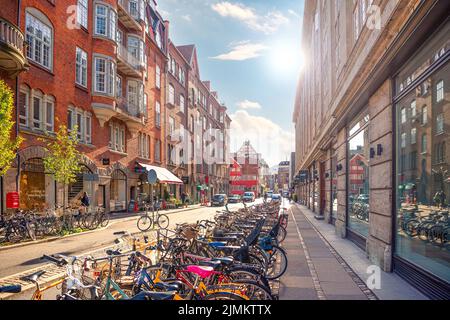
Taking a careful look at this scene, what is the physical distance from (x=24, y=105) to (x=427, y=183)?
17622 millimetres

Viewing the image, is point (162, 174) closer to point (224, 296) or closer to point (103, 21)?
point (103, 21)

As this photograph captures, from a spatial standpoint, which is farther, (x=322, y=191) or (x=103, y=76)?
(x=322, y=191)

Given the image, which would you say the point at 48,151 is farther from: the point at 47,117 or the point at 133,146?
the point at 133,146

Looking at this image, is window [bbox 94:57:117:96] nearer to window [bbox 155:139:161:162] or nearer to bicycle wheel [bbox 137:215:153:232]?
bicycle wheel [bbox 137:215:153:232]

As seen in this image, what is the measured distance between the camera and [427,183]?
639 cm

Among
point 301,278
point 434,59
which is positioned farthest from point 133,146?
point 434,59

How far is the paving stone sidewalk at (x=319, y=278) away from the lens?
6.27 m

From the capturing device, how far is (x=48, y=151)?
18500 mm

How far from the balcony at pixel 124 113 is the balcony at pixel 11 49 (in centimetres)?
780

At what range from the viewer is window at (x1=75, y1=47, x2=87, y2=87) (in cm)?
2288

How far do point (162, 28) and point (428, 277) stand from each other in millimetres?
37894

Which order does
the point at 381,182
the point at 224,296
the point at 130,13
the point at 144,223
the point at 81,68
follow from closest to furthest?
the point at 224,296
the point at 381,182
the point at 144,223
the point at 81,68
the point at 130,13

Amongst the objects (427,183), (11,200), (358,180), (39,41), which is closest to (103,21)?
(39,41)

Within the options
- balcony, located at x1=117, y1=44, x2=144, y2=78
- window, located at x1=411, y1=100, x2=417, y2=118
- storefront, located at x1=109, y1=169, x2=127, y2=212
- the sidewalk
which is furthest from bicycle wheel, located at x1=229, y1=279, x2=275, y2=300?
balcony, located at x1=117, y1=44, x2=144, y2=78
